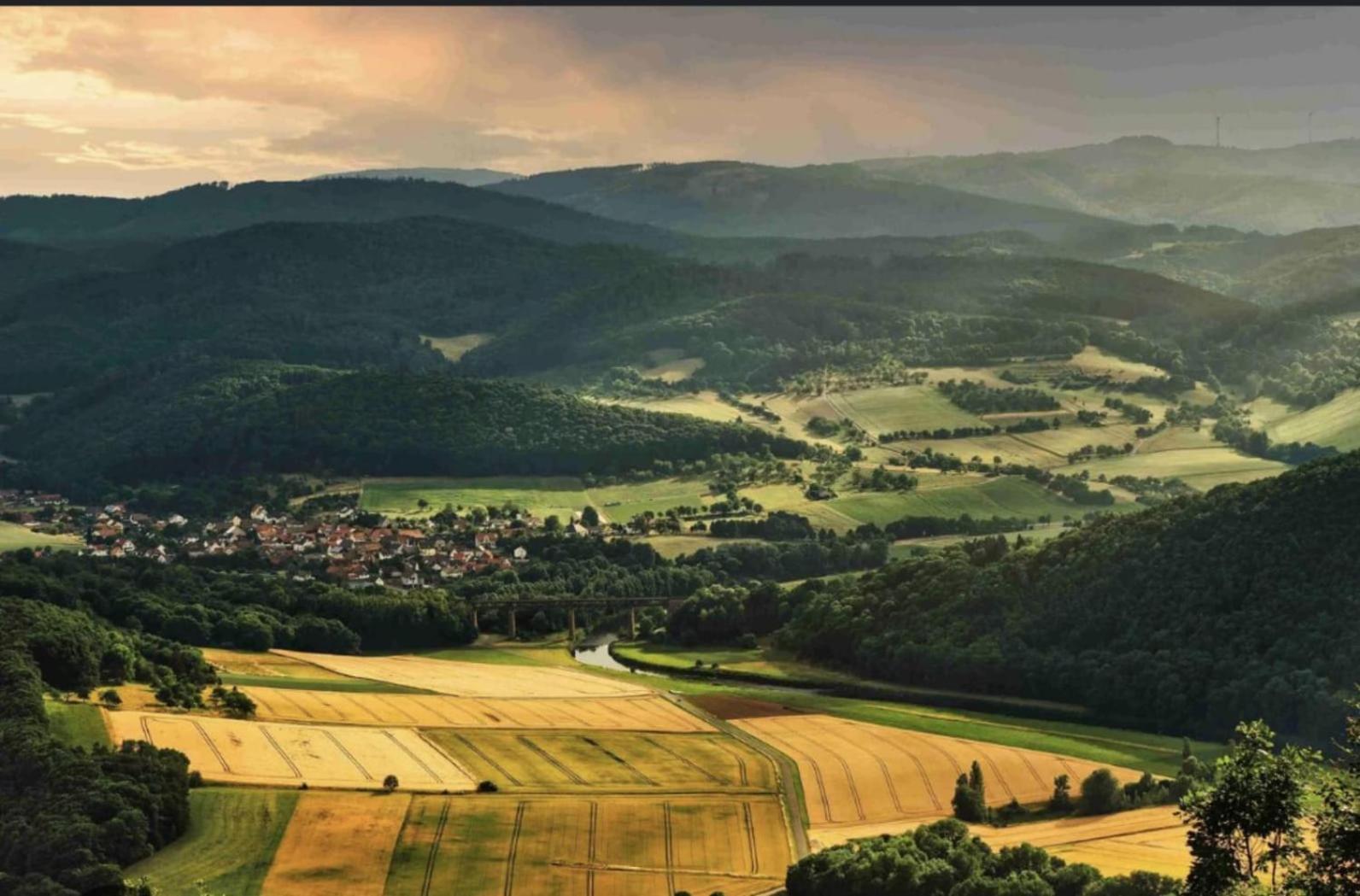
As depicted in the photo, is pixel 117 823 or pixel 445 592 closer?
pixel 117 823

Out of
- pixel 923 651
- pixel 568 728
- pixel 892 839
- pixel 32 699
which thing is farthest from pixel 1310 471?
pixel 32 699

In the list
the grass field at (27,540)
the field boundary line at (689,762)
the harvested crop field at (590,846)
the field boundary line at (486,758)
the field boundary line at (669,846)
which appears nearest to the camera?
the harvested crop field at (590,846)

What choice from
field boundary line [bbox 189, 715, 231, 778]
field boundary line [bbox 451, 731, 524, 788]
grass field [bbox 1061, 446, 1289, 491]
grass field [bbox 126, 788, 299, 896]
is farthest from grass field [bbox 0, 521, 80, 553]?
grass field [bbox 1061, 446, 1289, 491]

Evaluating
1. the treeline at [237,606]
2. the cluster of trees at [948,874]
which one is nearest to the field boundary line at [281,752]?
the cluster of trees at [948,874]

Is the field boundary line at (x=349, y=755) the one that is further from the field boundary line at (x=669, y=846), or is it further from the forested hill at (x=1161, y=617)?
the forested hill at (x=1161, y=617)

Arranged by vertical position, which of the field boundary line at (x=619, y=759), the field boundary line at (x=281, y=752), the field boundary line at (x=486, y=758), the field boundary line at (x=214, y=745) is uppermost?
the field boundary line at (x=214, y=745)

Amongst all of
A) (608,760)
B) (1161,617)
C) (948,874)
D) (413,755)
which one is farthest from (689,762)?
Result: (1161,617)

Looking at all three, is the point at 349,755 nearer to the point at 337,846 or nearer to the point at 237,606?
the point at 337,846

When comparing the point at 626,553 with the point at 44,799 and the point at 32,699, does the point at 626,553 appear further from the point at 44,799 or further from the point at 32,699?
the point at 44,799

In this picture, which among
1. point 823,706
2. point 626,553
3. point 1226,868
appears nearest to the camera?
point 1226,868
